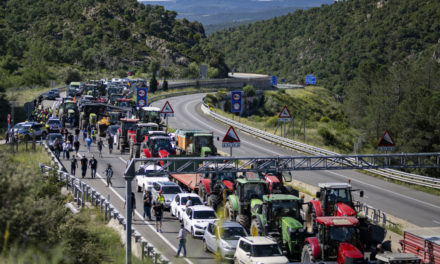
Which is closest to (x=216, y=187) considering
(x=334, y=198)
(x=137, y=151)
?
(x=334, y=198)

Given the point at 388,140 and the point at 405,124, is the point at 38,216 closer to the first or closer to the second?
the point at 388,140

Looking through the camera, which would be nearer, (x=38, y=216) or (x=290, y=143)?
(x=38, y=216)

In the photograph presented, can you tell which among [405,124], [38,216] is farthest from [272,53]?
[38,216]

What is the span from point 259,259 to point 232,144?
9507 mm

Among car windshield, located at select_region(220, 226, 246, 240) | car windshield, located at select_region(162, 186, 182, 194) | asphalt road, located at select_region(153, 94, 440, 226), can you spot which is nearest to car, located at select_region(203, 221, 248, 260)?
car windshield, located at select_region(220, 226, 246, 240)

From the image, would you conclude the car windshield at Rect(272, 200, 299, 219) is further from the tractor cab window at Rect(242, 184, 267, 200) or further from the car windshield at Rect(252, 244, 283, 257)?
the tractor cab window at Rect(242, 184, 267, 200)

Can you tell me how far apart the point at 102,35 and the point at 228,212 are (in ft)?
414

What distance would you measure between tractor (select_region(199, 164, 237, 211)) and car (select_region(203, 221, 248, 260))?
4490mm

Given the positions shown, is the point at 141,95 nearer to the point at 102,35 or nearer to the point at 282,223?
the point at 282,223

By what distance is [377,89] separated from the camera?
71.7 m

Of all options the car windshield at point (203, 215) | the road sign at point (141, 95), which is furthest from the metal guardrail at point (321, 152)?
the car windshield at point (203, 215)

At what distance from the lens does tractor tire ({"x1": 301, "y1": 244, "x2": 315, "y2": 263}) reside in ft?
57.7

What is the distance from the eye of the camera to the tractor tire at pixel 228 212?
22578mm

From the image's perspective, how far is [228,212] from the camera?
2328cm
